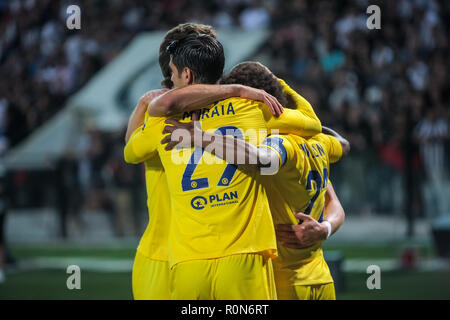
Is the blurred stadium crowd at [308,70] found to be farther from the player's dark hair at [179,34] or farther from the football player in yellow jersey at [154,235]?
the player's dark hair at [179,34]

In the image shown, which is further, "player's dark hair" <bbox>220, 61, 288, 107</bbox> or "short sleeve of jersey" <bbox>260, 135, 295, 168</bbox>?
"player's dark hair" <bbox>220, 61, 288, 107</bbox>

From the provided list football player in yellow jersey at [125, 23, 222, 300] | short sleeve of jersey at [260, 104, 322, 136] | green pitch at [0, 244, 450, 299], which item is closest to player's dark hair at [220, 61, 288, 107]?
short sleeve of jersey at [260, 104, 322, 136]

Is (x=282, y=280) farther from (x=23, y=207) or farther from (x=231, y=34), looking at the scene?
(x=231, y=34)

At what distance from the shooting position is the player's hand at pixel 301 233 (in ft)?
11.7

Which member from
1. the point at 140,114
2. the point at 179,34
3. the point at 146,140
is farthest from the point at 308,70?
the point at 146,140

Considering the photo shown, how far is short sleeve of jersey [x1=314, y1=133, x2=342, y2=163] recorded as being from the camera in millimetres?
3888

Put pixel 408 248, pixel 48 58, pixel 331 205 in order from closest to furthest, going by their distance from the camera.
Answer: pixel 331 205 → pixel 408 248 → pixel 48 58

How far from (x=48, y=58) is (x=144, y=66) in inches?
106

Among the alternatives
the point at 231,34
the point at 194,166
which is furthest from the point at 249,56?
the point at 194,166

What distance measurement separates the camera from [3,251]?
33.0ft

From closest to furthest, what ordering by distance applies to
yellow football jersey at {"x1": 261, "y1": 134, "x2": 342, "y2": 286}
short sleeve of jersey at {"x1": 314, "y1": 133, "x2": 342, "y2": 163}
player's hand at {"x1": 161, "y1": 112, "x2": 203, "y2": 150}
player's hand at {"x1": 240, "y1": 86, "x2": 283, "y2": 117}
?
player's hand at {"x1": 161, "y1": 112, "x2": 203, "y2": 150}, player's hand at {"x1": 240, "y1": 86, "x2": 283, "y2": 117}, yellow football jersey at {"x1": 261, "y1": 134, "x2": 342, "y2": 286}, short sleeve of jersey at {"x1": 314, "y1": 133, "x2": 342, "y2": 163}

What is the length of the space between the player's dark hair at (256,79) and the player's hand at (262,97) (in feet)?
0.46

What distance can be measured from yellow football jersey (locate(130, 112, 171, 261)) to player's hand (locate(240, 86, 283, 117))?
625mm

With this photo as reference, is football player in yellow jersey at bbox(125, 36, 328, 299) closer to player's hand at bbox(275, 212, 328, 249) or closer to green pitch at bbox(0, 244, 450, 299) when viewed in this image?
player's hand at bbox(275, 212, 328, 249)
